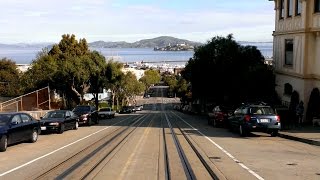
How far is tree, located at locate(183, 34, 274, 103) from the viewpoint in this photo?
112ft

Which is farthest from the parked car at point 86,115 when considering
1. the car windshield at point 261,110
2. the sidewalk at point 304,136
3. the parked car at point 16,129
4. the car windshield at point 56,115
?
the sidewalk at point 304,136

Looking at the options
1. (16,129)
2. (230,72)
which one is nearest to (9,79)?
(230,72)

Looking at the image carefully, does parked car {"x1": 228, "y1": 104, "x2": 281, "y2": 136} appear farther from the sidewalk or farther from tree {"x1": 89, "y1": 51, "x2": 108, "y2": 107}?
tree {"x1": 89, "y1": 51, "x2": 108, "y2": 107}

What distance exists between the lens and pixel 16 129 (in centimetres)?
1825

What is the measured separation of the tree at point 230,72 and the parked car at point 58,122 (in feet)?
44.3

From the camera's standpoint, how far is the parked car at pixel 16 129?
55.9ft

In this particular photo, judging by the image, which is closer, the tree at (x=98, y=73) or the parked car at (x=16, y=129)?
the parked car at (x=16, y=129)

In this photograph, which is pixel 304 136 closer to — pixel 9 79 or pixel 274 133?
pixel 274 133

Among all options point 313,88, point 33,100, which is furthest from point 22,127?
point 33,100

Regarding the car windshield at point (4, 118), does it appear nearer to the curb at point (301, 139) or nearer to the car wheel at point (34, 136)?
the car wheel at point (34, 136)

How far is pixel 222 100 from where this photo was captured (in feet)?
150

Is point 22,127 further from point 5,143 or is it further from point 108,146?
point 108,146

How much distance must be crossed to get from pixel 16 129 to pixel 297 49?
2024 cm

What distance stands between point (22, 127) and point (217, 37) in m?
30.0
